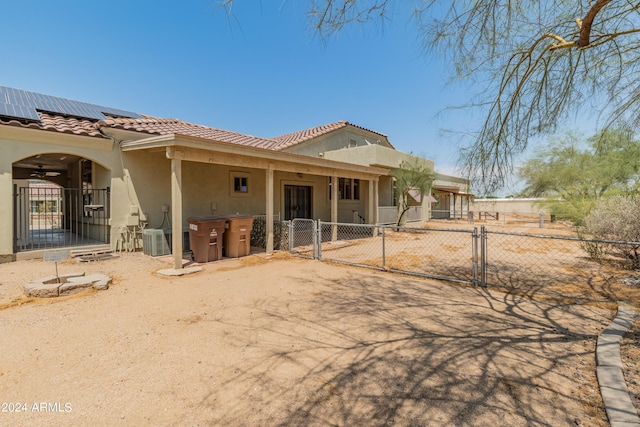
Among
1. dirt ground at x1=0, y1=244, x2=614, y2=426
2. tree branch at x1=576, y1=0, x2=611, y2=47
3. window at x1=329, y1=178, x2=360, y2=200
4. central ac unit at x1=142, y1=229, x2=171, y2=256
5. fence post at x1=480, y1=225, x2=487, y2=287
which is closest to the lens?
dirt ground at x1=0, y1=244, x2=614, y2=426

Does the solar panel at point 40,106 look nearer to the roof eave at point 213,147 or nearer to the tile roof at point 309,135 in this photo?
the roof eave at point 213,147

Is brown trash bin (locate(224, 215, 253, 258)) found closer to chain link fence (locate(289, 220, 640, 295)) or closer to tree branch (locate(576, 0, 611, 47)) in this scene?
chain link fence (locate(289, 220, 640, 295))

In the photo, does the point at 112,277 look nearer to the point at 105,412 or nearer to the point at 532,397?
the point at 105,412

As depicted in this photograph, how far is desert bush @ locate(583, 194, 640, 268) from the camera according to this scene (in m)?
7.49

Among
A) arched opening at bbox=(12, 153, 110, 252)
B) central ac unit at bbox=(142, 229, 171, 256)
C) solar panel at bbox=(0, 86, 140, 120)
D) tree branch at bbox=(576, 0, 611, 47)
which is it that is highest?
solar panel at bbox=(0, 86, 140, 120)

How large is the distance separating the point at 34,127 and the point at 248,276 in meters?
6.52

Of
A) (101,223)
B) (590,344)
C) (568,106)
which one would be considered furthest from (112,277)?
(568,106)

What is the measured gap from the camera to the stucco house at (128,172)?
7.27 m

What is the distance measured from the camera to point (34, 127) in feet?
24.1

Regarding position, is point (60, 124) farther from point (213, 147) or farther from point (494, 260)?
point (494, 260)

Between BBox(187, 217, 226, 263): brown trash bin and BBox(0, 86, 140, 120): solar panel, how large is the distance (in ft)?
16.3

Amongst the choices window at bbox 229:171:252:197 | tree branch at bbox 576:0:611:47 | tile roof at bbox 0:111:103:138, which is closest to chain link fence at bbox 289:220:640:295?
window at bbox 229:171:252:197

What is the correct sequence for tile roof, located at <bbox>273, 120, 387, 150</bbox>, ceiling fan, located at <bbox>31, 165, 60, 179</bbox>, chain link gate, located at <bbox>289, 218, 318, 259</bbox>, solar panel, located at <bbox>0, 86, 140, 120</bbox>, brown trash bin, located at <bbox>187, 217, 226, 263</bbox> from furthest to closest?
tile roof, located at <bbox>273, 120, 387, 150</bbox>, ceiling fan, located at <bbox>31, 165, 60, 179</bbox>, chain link gate, located at <bbox>289, 218, 318, 259</bbox>, brown trash bin, located at <bbox>187, 217, 226, 263</bbox>, solar panel, located at <bbox>0, 86, 140, 120</bbox>

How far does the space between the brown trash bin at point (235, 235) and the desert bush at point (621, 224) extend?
9.65 metres
